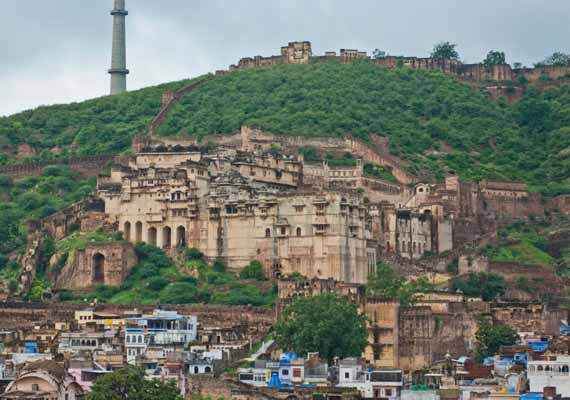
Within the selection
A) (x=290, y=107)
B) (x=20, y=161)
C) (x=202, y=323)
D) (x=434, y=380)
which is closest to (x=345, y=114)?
(x=290, y=107)

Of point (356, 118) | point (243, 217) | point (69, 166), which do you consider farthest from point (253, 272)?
point (356, 118)

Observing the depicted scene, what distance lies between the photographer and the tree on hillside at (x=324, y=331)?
83625 millimetres

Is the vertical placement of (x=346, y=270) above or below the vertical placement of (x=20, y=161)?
below

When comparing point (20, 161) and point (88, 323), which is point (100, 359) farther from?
point (20, 161)

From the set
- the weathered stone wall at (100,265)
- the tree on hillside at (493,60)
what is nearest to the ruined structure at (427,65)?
the tree on hillside at (493,60)

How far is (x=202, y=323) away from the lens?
9062cm

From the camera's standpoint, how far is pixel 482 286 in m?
100

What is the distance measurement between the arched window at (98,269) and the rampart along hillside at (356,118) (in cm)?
2511

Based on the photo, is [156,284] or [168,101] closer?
[156,284]

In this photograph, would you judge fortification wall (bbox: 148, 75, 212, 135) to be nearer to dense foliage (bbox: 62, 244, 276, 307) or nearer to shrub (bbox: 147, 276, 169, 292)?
dense foliage (bbox: 62, 244, 276, 307)

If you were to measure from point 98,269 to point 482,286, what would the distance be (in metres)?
19.6

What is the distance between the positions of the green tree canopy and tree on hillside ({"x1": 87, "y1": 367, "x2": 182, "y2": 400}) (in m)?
30.0

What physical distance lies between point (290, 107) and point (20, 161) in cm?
1812

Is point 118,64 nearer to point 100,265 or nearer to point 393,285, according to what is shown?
point 100,265
